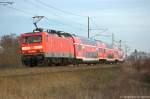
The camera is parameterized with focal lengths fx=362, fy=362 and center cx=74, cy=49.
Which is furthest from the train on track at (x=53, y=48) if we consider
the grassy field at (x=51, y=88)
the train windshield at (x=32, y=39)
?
the grassy field at (x=51, y=88)

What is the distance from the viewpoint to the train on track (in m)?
33.5

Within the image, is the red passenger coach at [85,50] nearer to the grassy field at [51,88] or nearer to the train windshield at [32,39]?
the train windshield at [32,39]

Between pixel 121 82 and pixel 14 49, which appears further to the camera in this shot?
pixel 14 49

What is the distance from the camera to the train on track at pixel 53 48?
110ft

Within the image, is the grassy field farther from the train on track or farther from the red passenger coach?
the red passenger coach

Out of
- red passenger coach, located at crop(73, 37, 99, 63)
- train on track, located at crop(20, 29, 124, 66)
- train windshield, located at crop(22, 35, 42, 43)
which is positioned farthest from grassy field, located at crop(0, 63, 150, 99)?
red passenger coach, located at crop(73, 37, 99, 63)

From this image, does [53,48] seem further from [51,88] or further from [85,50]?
[51,88]

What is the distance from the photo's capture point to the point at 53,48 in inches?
1382

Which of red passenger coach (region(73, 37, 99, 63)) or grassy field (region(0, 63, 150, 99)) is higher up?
red passenger coach (region(73, 37, 99, 63))

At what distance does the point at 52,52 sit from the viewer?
34.7m

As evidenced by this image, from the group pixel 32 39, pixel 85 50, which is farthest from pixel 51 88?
pixel 85 50

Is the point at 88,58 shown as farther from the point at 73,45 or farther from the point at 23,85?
the point at 23,85

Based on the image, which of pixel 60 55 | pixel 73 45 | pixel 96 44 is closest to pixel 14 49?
pixel 96 44

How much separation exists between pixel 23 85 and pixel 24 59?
49.2 feet
